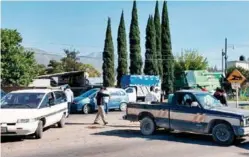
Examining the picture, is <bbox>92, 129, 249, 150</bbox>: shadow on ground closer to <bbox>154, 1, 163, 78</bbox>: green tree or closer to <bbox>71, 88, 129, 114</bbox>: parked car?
<bbox>71, 88, 129, 114</bbox>: parked car

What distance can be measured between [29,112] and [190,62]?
57747 mm

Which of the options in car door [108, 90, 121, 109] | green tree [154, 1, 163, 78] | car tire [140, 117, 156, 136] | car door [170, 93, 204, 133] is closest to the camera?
car door [170, 93, 204, 133]

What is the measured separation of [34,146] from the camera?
469 inches

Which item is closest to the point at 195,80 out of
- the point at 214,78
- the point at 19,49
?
the point at 214,78

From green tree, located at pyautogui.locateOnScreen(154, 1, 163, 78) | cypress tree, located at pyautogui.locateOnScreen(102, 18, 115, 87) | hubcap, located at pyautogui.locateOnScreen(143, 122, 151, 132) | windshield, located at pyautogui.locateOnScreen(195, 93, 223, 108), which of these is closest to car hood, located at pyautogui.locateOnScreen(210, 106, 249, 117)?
windshield, located at pyautogui.locateOnScreen(195, 93, 223, 108)

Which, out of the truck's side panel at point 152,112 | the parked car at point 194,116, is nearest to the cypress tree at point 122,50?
the truck's side panel at point 152,112

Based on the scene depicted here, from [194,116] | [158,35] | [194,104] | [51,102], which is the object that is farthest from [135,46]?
[194,116]

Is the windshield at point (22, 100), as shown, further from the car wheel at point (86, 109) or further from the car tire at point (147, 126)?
the car wheel at point (86, 109)

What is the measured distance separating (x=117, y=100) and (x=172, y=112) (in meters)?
13.3

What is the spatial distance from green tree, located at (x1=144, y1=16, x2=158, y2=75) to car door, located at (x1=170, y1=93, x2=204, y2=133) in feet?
141

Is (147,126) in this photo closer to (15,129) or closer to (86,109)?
(15,129)

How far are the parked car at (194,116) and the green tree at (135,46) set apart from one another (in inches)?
1680

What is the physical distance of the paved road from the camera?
1082cm

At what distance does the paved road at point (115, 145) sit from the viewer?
10.8m
